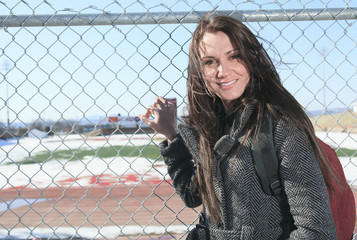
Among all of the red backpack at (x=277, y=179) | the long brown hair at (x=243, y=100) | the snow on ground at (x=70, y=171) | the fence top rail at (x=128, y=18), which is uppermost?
the fence top rail at (x=128, y=18)

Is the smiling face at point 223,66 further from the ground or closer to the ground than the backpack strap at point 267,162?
further from the ground

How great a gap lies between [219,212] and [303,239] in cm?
35

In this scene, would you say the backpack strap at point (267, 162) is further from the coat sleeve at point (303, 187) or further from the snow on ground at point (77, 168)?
the snow on ground at point (77, 168)

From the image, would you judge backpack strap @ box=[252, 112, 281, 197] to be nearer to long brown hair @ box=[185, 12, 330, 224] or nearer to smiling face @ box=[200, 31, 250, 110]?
long brown hair @ box=[185, 12, 330, 224]

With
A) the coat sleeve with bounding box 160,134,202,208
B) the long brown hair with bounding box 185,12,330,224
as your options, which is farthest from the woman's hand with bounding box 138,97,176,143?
the long brown hair with bounding box 185,12,330,224

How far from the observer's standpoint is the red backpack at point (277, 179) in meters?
1.29

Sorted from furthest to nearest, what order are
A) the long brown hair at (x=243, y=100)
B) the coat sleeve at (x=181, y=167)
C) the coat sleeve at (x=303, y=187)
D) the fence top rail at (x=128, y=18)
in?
the fence top rail at (x=128, y=18), the coat sleeve at (x=181, y=167), the long brown hair at (x=243, y=100), the coat sleeve at (x=303, y=187)

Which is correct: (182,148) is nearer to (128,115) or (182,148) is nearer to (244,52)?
(244,52)

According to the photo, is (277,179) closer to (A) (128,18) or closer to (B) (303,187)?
(B) (303,187)

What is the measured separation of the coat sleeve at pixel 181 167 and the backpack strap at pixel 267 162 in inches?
18.0

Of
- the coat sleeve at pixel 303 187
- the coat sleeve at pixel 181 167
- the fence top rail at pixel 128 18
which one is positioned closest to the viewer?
the coat sleeve at pixel 303 187

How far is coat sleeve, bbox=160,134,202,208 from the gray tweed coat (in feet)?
0.49

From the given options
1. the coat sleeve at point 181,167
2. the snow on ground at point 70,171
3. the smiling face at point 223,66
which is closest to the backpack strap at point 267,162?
the smiling face at point 223,66

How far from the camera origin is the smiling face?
1438mm
